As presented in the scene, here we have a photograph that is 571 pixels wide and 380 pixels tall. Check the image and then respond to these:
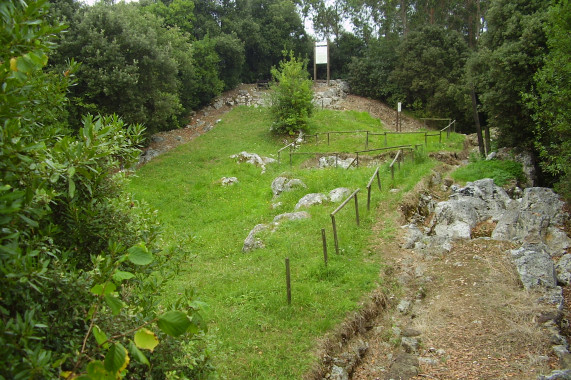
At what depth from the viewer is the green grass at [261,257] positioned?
6496mm

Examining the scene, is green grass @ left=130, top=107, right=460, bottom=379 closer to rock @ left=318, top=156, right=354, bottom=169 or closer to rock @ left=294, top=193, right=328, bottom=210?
rock @ left=294, top=193, right=328, bottom=210

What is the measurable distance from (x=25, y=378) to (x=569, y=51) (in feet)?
45.9

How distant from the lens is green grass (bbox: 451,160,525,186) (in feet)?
52.9

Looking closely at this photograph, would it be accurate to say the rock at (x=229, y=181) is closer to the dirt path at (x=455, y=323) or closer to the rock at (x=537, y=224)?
the dirt path at (x=455, y=323)

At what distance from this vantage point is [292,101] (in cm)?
2622

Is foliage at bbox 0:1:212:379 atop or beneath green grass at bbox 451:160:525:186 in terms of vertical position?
atop

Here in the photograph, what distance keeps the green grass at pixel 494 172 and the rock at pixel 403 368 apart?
1136 centimetres

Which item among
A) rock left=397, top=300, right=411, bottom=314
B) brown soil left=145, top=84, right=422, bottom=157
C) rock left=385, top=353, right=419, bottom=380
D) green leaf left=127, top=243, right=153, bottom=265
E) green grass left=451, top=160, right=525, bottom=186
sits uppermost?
green leaf left=127, top=243, right=153, bottom=265

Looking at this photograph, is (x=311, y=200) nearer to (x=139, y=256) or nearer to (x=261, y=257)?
(x=261, y=257)

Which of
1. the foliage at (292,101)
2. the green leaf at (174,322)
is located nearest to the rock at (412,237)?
the green leaf at (174,322)

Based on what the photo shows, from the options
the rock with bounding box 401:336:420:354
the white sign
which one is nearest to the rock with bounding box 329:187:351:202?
the rock with bounding box 401:336:420:354

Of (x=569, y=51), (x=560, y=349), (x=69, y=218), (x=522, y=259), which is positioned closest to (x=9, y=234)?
(x=69, y=218)

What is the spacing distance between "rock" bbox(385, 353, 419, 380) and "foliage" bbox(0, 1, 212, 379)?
13.5 feet

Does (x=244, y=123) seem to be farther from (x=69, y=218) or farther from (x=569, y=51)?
(x=69, y=218)
